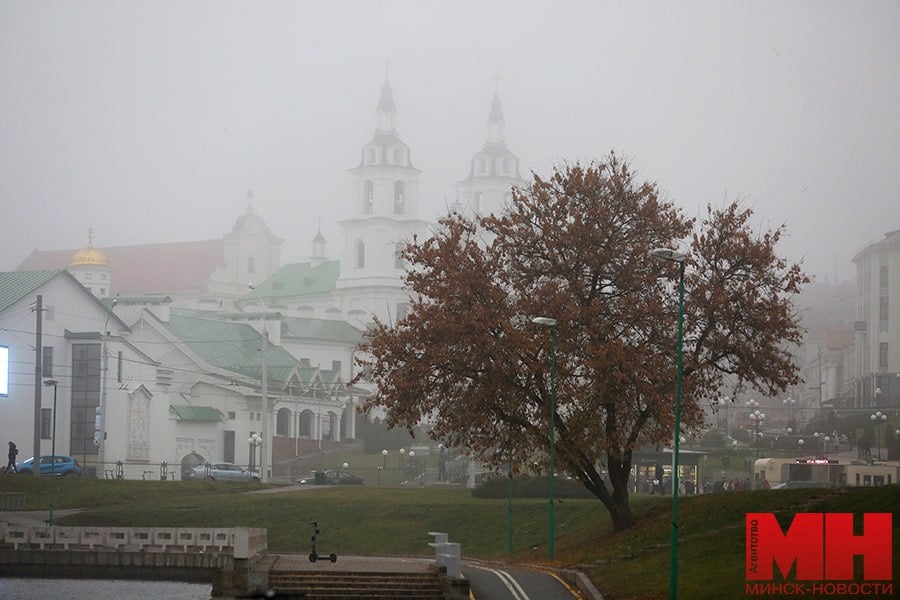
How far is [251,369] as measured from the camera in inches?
5787

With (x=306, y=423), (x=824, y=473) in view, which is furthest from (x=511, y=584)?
(x=306, y=423)

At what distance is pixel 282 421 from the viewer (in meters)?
137

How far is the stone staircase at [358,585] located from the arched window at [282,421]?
90985mm

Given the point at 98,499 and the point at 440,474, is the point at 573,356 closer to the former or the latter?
the point at 98,499

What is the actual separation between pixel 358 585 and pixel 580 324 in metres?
15.5

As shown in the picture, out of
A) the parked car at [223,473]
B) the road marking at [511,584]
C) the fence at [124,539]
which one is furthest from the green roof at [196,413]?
the road marking at [511,584]

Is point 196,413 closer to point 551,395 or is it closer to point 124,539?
point 124,539

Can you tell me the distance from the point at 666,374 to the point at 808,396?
12563 cm

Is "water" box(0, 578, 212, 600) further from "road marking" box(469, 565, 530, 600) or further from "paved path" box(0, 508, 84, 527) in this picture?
"paved path" box(0, 508, 84, 527)

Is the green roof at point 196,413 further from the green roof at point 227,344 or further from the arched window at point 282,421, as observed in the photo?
the green roof at point 227,344

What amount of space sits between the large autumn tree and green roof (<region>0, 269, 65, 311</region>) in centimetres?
5871

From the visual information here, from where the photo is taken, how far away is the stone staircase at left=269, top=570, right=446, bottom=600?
143 feet

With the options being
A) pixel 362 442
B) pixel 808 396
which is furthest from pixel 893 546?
pixel 808 396

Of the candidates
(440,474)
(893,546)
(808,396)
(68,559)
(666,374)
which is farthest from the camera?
(808,396)
